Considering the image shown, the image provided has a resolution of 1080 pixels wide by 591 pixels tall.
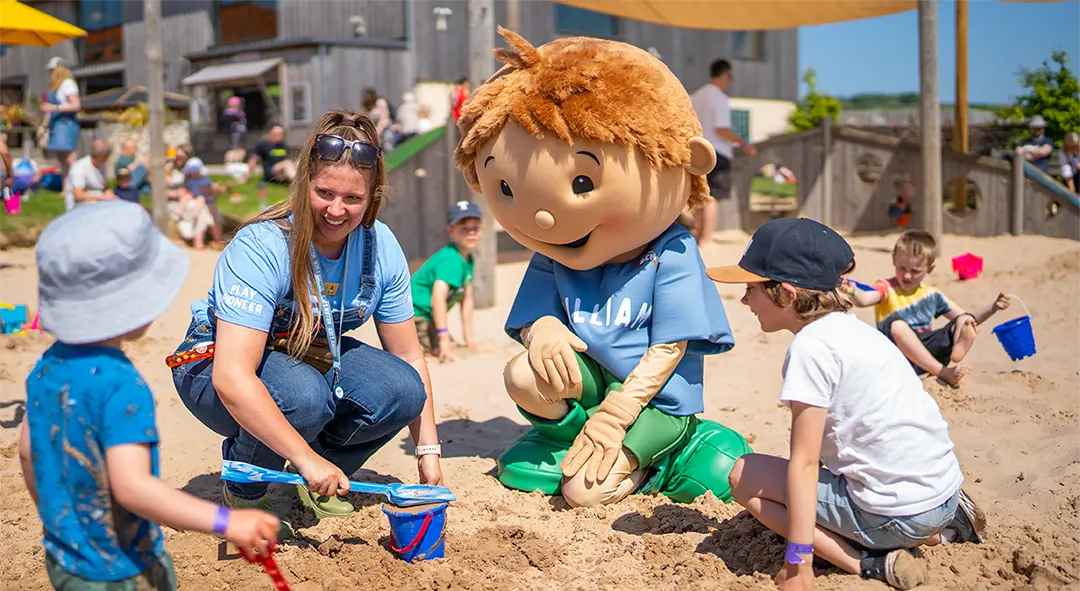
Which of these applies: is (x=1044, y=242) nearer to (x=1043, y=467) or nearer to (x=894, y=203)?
(x=894, y=203)

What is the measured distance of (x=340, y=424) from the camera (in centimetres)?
343

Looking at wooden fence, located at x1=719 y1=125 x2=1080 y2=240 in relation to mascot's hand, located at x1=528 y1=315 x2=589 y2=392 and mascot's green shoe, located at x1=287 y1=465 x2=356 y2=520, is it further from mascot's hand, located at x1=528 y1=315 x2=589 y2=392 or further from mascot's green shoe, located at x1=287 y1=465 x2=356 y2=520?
mascot's green shoe, located at x1=287 y1=465 x2=356 y2=520

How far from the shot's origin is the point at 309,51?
19.8 m

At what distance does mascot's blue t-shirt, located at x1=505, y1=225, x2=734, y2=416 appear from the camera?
141 inches

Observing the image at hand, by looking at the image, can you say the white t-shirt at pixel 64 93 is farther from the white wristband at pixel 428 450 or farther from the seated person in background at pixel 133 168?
the white wristband at pixel 428 450

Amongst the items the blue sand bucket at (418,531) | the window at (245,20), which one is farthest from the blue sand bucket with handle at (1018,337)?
the window at (245,20)

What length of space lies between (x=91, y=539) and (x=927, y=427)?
2.10 meters

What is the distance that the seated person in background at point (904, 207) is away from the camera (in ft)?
34.9

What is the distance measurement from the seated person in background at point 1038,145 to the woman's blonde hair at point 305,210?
10360 millimetres

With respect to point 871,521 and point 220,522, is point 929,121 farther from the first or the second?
point 220,522

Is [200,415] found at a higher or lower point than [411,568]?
higher

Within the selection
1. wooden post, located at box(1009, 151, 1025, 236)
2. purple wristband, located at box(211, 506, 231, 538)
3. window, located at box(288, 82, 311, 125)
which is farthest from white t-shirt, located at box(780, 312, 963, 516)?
window, located at box(288, 82, 311, 125)

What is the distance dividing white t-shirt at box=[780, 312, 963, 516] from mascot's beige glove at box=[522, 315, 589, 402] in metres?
1.05

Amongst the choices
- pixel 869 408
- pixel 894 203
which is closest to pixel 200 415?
pixel 869 408
